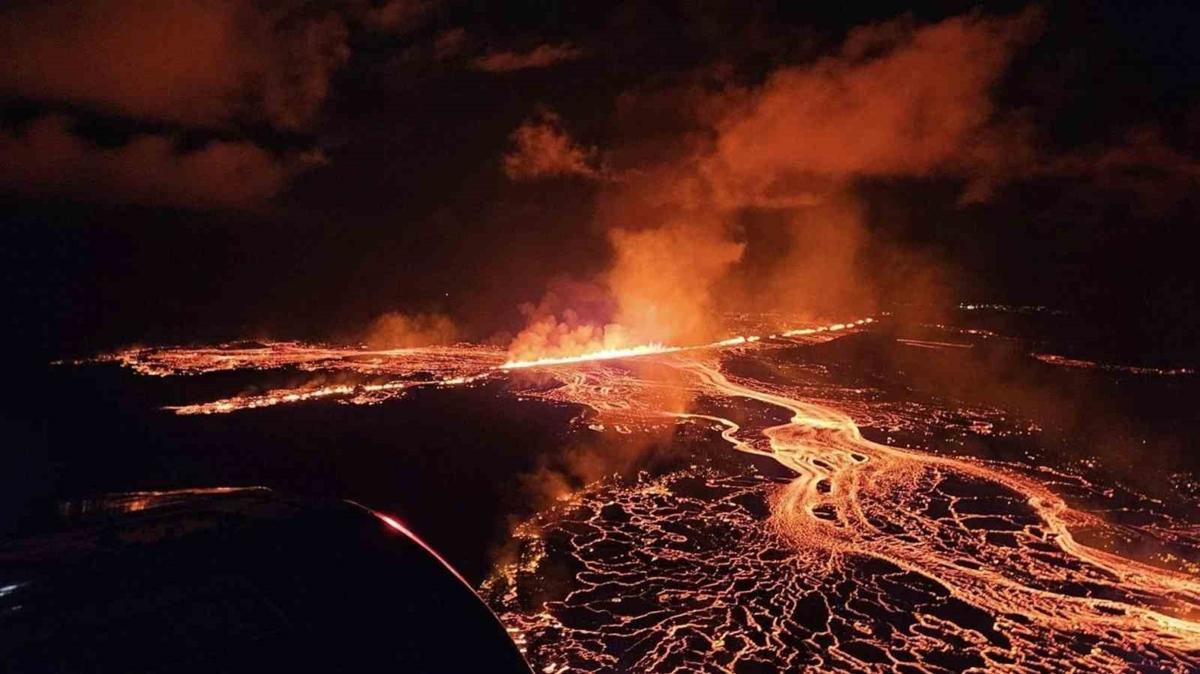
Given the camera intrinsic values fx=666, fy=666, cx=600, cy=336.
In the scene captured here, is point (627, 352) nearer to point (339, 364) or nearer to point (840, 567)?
point (339, 364)

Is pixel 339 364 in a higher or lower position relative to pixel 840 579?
higher

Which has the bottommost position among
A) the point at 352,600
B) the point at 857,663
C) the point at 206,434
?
the point at 857,663

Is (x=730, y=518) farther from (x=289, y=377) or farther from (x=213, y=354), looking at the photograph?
(x=213, y=354)

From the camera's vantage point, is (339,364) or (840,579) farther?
(339,364)

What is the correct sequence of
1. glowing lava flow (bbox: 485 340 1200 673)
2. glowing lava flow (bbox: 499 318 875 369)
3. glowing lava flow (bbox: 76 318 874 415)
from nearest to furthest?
glowing lava flow (bbox: 485 340 1200 673)
glowing lava flow (bbox: 76 318 874 415)
glowing lava flow (bbox: 499 318 875 369)

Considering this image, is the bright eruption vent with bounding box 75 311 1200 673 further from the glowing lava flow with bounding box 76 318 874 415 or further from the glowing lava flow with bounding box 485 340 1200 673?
the glowing lava flow with bounding box 76 318 874 415

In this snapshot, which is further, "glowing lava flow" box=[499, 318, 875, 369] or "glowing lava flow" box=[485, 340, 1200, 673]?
"glowing lava flow" box=[499, 318, 875, 369]

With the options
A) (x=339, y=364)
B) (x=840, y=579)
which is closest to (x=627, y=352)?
(x=339, y=364)

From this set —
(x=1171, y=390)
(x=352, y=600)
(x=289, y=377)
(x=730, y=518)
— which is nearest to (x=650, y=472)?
(x=730, y=518)

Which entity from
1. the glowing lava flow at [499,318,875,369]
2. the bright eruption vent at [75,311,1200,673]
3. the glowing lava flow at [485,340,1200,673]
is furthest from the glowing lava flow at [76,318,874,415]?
the glowing lava flow at [485,340,1200,673]

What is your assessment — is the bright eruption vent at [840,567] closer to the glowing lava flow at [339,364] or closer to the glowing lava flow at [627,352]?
the glowing lava flow at [339,364]

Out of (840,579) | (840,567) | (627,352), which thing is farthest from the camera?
(627,352)
